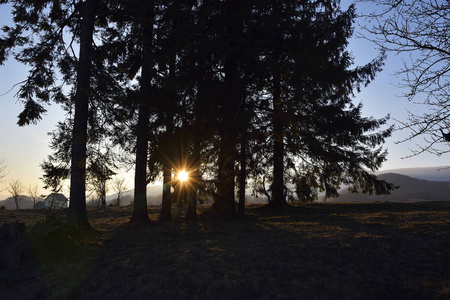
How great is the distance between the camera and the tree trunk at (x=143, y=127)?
11078 millimetres

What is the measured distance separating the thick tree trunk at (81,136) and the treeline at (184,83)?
0.13 ft

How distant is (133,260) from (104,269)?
68 cm

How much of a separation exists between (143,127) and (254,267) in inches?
287

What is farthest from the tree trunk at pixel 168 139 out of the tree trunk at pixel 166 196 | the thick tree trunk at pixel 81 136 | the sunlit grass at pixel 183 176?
the thick tree trunk at pixel 81 136

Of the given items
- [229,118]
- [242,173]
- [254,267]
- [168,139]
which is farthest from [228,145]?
[254,267]

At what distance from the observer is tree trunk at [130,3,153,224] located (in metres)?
11.1

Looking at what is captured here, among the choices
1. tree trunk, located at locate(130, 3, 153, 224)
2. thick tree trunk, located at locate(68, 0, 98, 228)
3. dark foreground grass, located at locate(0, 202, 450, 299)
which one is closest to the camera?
dark foreground grass, located at locate(0, 202, 450, 299)

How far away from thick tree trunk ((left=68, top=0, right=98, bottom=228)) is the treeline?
0.13 feet

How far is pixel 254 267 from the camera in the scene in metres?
5.88

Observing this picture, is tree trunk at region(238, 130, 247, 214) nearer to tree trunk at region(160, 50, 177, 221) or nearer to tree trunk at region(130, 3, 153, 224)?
tree trunk at region(160, 50, 177, 221)

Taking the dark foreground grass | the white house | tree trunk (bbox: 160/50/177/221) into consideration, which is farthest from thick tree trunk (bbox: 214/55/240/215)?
the white house

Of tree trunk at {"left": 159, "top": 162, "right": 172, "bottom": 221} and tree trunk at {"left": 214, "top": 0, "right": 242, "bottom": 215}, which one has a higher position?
tree trunk at {"left": 214, "top": 0, "right": 242, "bottom": 215}

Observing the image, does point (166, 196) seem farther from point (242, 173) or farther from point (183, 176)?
point (242, 173)

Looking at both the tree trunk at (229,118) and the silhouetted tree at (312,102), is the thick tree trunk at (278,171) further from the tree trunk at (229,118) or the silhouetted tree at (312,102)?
the tree trunk at (229,118)
